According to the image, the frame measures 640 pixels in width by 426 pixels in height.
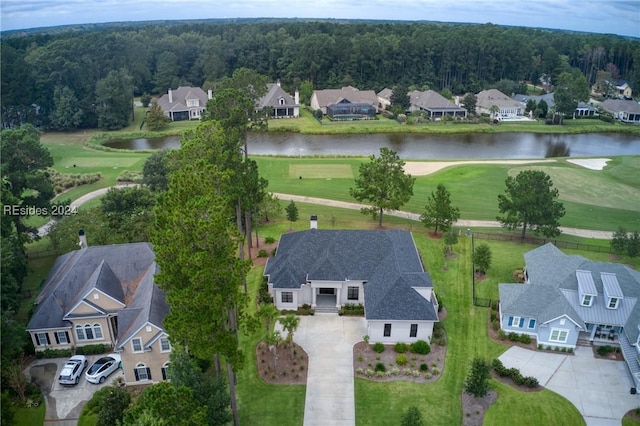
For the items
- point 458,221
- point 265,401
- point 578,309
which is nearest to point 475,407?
point 578,309

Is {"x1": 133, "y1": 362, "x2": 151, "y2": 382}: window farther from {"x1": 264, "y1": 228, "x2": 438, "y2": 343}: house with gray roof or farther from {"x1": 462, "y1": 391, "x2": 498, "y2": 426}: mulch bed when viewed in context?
{"x1": 462, "y1": 391, "x2": 498, "y2": 426}: mulch bed

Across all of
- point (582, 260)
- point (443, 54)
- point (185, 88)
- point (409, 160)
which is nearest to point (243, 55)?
point (185, 88)

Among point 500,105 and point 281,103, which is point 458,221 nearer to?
point 281,103

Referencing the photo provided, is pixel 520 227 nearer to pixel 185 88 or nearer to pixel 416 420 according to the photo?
pixel 416 420

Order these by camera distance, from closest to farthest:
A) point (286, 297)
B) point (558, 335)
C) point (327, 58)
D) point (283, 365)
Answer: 1. point (283, 365)
2. point (558, 335)
3. point (286, 297)
4. point (327, 58)

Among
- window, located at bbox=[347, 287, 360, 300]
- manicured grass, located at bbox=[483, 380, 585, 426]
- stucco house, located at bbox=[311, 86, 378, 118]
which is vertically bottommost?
manicured grass, located at bbox=[483, 380, 585, 426]

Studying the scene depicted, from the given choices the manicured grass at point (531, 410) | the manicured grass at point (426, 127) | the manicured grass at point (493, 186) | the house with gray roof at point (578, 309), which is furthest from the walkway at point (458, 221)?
the manicured grass at point (426, 127)

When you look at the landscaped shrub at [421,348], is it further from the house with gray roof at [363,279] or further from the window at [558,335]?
the window at [558,335]

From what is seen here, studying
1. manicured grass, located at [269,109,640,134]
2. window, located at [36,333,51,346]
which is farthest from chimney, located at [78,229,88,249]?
manicured grass, located at [269,109,640,134]
